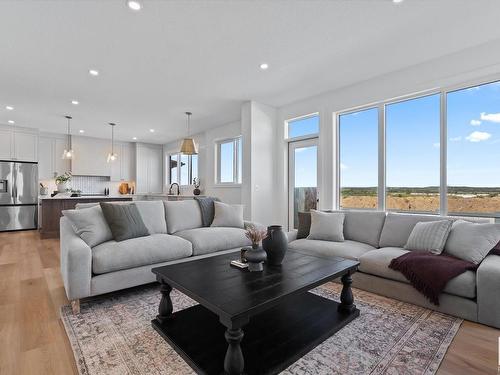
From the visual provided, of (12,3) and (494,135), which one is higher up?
(12,3)

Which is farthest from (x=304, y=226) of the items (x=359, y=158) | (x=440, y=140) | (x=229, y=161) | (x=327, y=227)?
(x=229, y=161)

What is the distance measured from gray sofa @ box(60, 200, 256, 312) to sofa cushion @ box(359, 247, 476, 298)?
1.59m

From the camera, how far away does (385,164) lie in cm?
399

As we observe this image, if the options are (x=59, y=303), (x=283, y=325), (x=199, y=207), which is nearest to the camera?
(x=283, y=325)

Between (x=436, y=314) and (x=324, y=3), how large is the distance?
2903mm

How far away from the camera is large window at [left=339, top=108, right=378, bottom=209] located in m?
4.14

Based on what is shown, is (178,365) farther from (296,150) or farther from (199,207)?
(296,150)

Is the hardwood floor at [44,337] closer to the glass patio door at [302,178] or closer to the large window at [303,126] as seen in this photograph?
the glass patio door at [302,178]

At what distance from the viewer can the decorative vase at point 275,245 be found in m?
2.08

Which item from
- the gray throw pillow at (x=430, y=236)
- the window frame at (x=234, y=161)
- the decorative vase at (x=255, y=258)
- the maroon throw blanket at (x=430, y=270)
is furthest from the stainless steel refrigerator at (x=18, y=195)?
the gray throw pillow at (x=430, y=236)

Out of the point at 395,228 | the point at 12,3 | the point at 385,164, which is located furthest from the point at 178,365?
the point at 385,164

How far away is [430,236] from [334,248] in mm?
966

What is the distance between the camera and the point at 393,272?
8.19 ft

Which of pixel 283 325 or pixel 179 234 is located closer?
pixel 283 325
